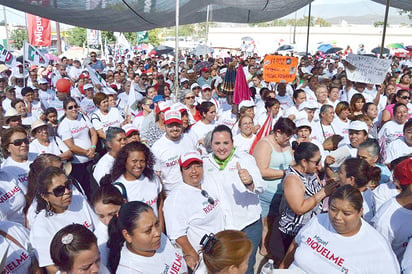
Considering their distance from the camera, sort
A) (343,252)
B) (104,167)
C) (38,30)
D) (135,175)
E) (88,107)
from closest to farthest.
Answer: (343,252), (135,175), (104,167), (88,107), (38,30)

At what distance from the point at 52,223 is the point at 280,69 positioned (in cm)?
631

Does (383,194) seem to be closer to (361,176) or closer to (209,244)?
(361,176)

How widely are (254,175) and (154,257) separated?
1.18m

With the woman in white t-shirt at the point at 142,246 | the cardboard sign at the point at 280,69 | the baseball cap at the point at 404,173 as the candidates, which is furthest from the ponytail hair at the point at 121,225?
the cardboard sign at the point at 280,69

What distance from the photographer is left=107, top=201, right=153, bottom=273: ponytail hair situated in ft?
7.58

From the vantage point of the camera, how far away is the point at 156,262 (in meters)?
2.33

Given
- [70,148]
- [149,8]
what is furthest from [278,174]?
[149,8]

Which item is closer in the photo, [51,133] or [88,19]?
[51,133]

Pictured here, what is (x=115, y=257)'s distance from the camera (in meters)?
2.55

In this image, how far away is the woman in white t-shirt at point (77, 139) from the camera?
5.11 m

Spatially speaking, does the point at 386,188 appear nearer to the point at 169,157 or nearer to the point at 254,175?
the point at 254,175

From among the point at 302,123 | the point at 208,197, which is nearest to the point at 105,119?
the point at 302,123

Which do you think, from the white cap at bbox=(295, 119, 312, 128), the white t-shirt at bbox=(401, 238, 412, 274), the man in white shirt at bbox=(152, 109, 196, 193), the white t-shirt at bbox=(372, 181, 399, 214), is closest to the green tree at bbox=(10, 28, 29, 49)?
the man in white shirt at bbox=(152, 109, 196, 193)

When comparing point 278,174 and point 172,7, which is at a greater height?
point 172,7
